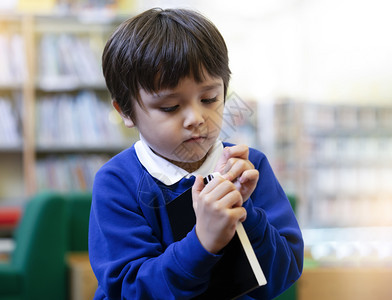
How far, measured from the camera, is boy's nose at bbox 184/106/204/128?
0.59 m

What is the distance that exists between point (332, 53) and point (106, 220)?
164 inches

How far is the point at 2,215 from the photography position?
2.82 meters

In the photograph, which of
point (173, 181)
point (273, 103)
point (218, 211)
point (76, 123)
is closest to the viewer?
point (218, 211)

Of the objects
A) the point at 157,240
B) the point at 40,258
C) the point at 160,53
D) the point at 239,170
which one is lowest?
the point at 40,258

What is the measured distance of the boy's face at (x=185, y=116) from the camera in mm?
603

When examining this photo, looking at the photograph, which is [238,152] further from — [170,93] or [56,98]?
[56,98]

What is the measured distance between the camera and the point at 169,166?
671 millimetres

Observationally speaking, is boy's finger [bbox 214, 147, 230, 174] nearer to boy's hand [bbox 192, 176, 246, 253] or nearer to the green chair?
boy's hand [bbox 192, 176, 246, 253]

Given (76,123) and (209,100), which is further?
(76,123)

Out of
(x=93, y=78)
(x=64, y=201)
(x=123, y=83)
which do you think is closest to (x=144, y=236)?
(x=123, y=83)

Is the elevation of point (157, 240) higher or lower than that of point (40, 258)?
higher

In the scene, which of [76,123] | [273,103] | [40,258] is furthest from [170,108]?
[273,103]

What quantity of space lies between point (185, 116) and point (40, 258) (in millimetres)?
1657

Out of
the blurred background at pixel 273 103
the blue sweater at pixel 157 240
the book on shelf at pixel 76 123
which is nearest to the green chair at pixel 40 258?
the blurred background at pixel 273 103
